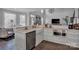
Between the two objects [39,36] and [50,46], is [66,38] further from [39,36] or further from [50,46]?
[39,36]

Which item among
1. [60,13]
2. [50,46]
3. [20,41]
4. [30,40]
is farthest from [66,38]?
[20,41]

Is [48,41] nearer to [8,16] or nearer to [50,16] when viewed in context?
[50,16]

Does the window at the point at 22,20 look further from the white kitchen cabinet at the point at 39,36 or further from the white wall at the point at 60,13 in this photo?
the white wall at the point at 60,13

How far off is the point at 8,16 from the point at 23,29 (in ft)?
1.13

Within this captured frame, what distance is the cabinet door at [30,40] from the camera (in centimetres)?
172

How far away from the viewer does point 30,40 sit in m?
1.75

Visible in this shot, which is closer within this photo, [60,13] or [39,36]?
[60,13]

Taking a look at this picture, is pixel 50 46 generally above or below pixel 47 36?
below

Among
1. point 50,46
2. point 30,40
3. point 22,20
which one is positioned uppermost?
point 22,20
